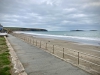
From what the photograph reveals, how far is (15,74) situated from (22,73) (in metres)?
0.35

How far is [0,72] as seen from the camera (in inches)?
241

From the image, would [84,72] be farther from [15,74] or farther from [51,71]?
[15,74]

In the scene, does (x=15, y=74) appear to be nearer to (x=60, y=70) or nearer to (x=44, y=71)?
(x=44, y=71)

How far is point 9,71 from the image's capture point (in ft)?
20.6

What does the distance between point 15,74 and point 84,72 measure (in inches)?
133

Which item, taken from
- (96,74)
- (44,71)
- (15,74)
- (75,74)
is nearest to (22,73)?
(15,74)

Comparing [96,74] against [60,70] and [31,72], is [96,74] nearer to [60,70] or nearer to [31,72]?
[60,70]

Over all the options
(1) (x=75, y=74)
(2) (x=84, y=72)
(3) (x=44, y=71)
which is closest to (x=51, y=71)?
(3) (x=44, y=71)

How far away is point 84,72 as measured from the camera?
612 centimetres

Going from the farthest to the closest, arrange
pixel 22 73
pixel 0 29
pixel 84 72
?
pixel 0 29
pixel 84 72
pixel 22 73

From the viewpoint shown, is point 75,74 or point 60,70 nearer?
point 75,74

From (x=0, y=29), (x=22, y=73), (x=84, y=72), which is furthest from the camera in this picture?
(x=0, y=29)

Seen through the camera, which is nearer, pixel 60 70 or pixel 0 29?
pixel 60 70

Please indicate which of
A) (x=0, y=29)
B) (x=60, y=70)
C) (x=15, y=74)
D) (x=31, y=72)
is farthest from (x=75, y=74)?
(x=0, y=29)
